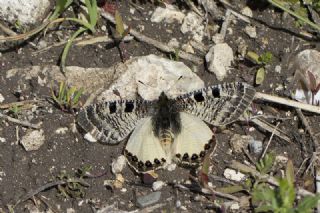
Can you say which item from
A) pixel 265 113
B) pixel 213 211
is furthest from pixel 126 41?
pixel 213 211

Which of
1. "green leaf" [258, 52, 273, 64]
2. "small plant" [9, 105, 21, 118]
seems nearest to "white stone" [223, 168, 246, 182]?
"green leaf" [258, 52, 273, 64]

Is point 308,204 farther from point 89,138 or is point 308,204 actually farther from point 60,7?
point 60,7

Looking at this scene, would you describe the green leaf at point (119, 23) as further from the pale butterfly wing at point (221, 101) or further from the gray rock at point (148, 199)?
the gray rock at point (148, 199)

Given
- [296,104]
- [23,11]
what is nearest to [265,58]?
[296,104]

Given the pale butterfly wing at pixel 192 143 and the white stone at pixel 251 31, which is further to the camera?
the white stone at pixel 251 31

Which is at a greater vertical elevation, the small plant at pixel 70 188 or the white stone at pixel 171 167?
the white stone at pixel 171 167

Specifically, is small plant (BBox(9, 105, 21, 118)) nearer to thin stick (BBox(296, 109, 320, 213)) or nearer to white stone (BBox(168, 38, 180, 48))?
white stone (BBox(168, 38, 180, 48))

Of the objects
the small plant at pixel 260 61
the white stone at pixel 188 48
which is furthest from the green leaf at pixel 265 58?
the white stone at pixel 188 48
